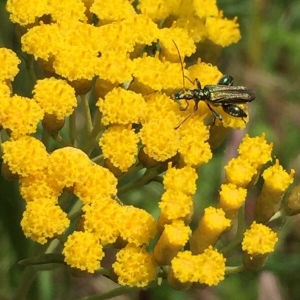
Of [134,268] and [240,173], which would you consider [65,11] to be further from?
[134,268]

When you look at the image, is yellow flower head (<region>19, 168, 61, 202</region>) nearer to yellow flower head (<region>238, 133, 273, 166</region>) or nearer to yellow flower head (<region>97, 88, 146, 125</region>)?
yellow flower head (<region>97, 88, 146, 125</region>)

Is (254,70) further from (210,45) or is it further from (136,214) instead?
(136,214)

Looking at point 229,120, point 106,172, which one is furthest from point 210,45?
point 106,172

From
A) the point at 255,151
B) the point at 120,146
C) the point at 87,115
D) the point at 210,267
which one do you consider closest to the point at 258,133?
the point at 255,151

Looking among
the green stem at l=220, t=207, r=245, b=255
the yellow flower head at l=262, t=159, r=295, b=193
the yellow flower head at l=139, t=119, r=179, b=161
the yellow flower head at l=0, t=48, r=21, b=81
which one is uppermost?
the yellow flower head at l=0, t=48, r=21, b=81

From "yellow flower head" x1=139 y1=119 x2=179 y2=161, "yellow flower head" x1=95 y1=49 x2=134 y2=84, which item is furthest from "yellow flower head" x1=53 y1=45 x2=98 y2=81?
"yellow flower head" x1=139 y1=119 x2=179 y2=161

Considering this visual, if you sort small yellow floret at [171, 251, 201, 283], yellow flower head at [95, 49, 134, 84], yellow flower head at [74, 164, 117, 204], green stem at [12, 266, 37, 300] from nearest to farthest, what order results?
small yellow floret at [171, 251, 201, 283] → yellow flower head at [74, 164, 117, 204] → yellow flower head at [95, 49, 134, 84] → green stem at [12, 266, 37, 300]
